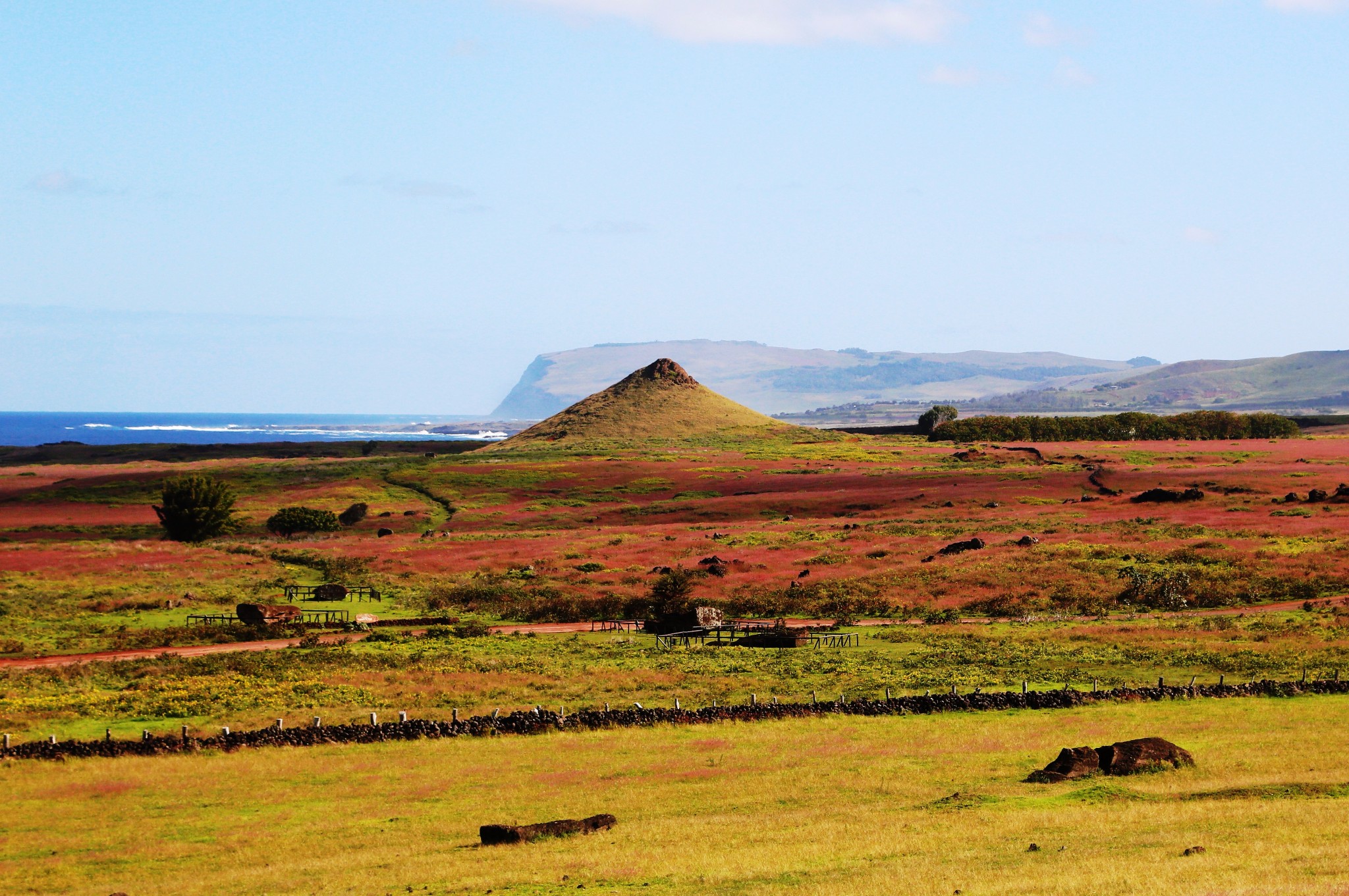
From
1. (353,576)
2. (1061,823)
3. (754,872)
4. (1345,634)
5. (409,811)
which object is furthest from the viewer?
(353,576)

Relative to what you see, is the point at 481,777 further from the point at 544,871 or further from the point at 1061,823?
the point at 1061,823

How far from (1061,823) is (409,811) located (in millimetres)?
15817

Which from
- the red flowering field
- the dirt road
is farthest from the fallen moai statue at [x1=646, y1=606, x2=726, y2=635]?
the red flowering field

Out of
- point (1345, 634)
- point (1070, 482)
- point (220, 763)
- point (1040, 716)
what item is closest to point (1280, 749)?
point (1040, 716)

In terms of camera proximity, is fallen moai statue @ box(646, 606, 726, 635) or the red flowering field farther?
the red flowering field

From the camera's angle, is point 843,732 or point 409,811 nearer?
point 409,811

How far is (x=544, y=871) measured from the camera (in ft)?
79.7

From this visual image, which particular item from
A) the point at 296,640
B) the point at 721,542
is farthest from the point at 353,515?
the point at 296,640

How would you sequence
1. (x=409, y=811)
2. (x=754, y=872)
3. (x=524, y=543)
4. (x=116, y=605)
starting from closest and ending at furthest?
1. (x=754, y=872)
2. (x=409, y=811)
3. (x=116, y=605)
4. (x=524, y=543)

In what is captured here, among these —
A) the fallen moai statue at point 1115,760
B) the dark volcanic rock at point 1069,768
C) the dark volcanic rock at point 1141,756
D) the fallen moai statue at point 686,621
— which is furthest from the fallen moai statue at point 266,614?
the dark volcanic rock at point 1141,756

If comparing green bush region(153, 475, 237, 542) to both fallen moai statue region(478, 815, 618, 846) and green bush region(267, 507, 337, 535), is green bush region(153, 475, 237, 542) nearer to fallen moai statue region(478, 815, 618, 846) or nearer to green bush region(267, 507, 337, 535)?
green bush region(267, 507, 337, 535)

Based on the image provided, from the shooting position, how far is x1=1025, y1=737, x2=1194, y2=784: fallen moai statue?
31.4 metres

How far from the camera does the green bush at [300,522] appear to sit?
11212cm

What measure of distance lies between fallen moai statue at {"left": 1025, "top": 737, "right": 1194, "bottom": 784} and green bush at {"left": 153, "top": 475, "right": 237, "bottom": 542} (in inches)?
3387
